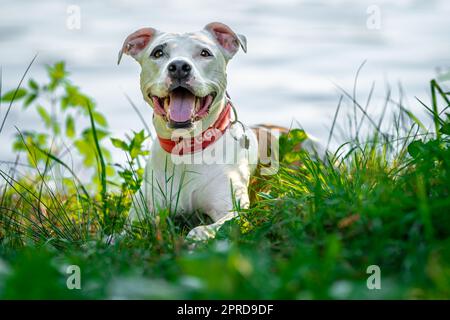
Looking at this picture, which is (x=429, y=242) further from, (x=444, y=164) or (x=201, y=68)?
(x=201, y=68)

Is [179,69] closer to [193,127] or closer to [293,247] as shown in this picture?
[193,127]

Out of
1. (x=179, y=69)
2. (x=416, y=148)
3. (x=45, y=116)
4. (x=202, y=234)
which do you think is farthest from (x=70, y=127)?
(x=416, y=148)

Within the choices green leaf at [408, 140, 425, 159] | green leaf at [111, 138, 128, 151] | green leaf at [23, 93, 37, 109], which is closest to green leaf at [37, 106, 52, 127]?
green leaf at [23, 93, 37, 109]

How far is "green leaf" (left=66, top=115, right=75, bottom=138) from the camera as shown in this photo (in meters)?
6.64

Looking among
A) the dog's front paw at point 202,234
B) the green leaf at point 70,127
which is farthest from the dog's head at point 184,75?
the green leaf at point 70,127

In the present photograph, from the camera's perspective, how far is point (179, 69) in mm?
4168

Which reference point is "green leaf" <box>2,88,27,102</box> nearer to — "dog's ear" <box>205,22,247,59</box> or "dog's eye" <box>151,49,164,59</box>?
"dog's eye" <box>151,49,164,59</box>

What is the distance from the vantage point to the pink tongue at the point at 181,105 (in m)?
4.24

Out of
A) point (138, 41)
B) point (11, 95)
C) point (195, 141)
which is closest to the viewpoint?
point (195, 141)

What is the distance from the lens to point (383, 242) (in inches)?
108

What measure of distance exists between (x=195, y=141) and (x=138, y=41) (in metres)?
0.88

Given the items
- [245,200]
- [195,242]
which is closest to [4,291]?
[195,242]

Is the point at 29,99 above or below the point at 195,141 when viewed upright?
above

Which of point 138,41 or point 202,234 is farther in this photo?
point 138,41
